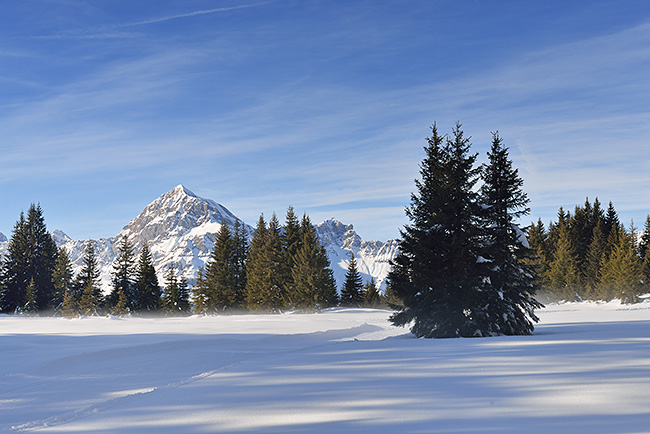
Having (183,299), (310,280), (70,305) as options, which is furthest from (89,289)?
(310,280)

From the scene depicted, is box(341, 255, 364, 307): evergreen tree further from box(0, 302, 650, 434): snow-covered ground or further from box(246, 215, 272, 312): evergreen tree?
box(0, 302, 650, 434): snow-covered ground

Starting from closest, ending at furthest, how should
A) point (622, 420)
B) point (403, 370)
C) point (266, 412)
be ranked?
point (622, 420)
point (266, 412)
point (403, 370)

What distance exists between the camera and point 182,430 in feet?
17.8

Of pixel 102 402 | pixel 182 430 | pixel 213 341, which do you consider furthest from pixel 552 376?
pixel 213 341

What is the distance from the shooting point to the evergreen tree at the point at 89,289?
46141 millimetres

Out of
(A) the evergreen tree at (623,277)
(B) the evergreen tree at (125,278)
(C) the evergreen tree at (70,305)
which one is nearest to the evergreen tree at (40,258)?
(C) the evergreen tree at (70,305)

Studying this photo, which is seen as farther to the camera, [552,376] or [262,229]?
[262,229]

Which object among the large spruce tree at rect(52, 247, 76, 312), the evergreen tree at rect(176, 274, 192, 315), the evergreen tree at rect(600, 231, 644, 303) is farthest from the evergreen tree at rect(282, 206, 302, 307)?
the evergreen tree at rect(600, 231, 644, 303)

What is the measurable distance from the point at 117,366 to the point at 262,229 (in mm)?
42087

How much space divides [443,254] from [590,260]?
55315 mm

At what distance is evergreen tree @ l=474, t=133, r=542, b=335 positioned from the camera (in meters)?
18.5

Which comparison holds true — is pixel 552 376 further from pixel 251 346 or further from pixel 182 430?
pixel 251 346

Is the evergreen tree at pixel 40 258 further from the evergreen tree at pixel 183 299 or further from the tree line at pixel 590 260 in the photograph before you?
the tree line at pixel 590 260

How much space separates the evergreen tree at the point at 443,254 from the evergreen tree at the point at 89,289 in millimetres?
36033
